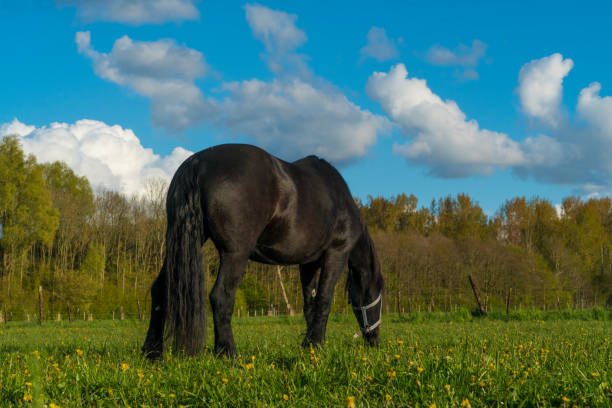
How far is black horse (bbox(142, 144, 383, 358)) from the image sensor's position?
5.04 m

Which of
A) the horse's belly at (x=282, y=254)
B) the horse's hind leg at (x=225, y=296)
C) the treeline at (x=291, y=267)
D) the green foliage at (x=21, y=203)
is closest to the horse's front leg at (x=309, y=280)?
the horse's belly at (x=282, y=254)

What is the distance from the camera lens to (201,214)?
517 cm

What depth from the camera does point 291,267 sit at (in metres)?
55.3

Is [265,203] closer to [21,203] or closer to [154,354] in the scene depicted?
[154,354]

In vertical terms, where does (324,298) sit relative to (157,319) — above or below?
above

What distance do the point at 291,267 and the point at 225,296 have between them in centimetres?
5061

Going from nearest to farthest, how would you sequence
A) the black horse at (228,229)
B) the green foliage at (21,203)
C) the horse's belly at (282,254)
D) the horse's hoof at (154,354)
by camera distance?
the black horse at (228,229)
the horse's hoof at (154,354)
the horse's belly at (282,254)
the green foliage at (21,203)

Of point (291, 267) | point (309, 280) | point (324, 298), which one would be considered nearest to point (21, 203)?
point (291, 267)

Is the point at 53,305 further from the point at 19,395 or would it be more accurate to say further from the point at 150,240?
the point at 19,395

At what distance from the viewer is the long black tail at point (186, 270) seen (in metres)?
4.93

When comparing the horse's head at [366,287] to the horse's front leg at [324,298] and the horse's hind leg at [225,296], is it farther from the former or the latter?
the horse's hind leg at [225,296]

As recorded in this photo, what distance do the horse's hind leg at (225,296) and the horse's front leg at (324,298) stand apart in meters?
1.46

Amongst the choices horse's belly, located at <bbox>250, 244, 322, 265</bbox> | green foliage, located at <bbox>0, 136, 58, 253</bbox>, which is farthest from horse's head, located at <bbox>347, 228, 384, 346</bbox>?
green foliage, located at <bbox>0, 136, 58, 253</bbox>

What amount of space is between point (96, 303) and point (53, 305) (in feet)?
13.8
